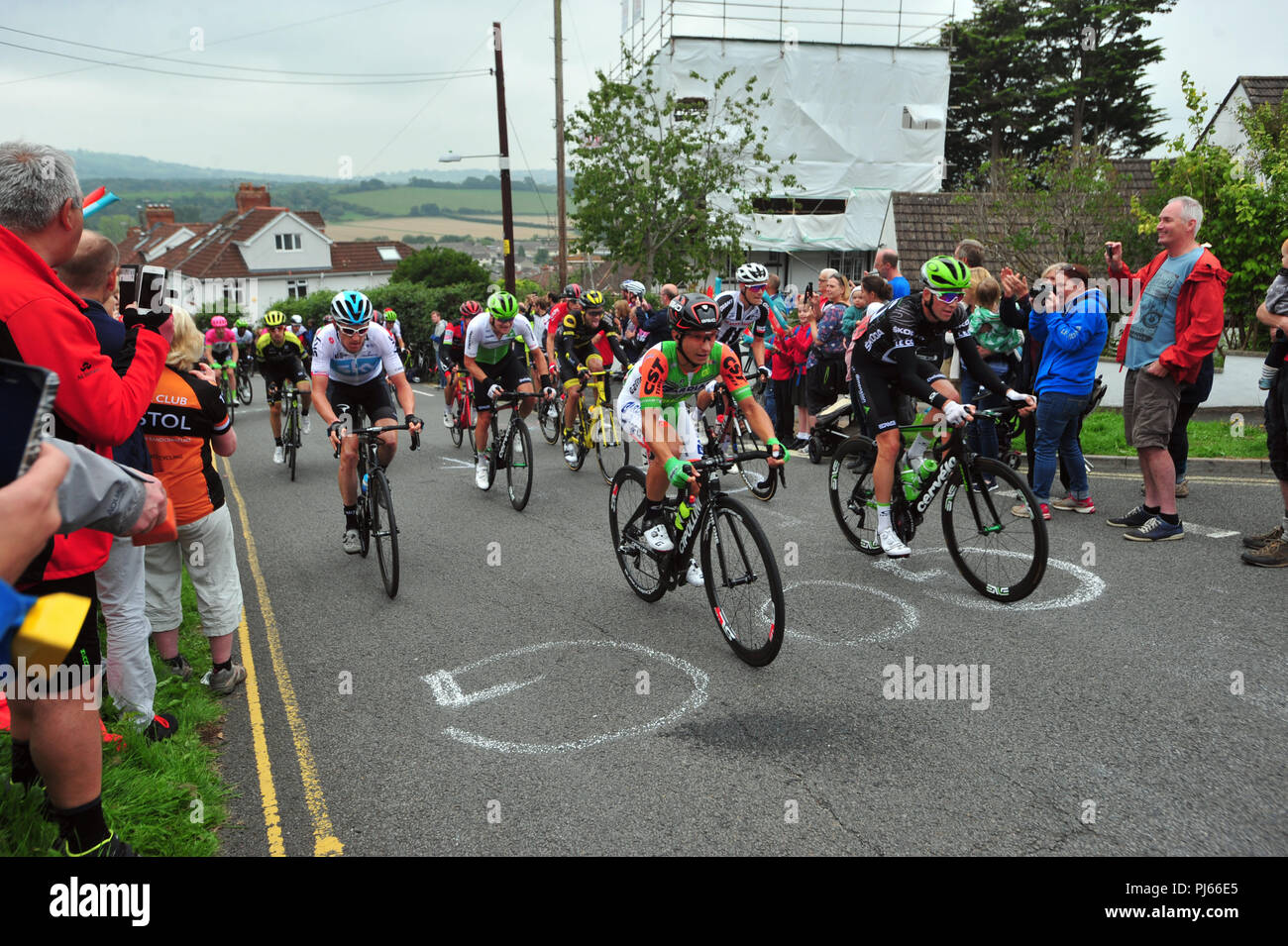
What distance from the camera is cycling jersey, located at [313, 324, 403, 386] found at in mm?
7234

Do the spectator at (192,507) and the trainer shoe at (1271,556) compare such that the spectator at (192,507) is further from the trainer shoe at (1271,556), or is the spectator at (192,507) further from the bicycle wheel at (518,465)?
the trainer shoe at (1271,556)

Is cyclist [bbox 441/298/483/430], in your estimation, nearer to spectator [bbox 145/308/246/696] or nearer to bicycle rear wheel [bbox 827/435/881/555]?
bicycle rear wheel [bbox 827/435/881/555]

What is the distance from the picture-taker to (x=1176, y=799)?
11.7 ft

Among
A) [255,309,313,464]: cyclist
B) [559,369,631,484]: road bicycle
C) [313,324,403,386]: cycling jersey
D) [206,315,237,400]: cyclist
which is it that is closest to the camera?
[313,324,403,386]: cycling jersey

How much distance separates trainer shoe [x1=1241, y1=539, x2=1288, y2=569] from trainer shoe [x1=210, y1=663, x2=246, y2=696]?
6891 mm

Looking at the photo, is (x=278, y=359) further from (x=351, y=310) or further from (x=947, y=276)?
(x=947, y=276)

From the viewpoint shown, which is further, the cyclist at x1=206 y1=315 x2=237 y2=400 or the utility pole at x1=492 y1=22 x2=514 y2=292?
the utility pole at x1=492 y1=22 x2=514 y2=292

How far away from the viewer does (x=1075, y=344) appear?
24.6 feet

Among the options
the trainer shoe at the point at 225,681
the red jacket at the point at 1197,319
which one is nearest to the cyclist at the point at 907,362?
the red jacket at the point at 1197,319

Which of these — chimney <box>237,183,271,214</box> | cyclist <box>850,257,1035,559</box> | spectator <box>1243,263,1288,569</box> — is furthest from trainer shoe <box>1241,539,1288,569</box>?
chimney <box>237,183,271,214</box>

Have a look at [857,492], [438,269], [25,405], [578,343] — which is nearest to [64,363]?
[25,405]

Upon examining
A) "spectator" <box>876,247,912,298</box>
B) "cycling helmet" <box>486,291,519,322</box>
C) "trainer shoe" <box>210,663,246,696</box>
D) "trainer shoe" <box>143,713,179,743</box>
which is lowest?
"trainer shoe" <box>210,663,246,696</box>

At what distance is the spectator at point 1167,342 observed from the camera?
6766 millimetres

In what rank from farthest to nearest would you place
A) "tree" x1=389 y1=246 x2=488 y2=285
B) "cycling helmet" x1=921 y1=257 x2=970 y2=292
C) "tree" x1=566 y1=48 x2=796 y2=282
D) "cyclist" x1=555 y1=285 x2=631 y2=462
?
1. "tree" x1=389 y1=246 x2=488 y2=285
2. "tree" x1=566 y1=48 x2=796 y2=282
3. "cyclist" x1=555 y1=285 x2=631 y2=462
4. "cycling helmet" x1=921 y1=257 x2=970 y2=292
